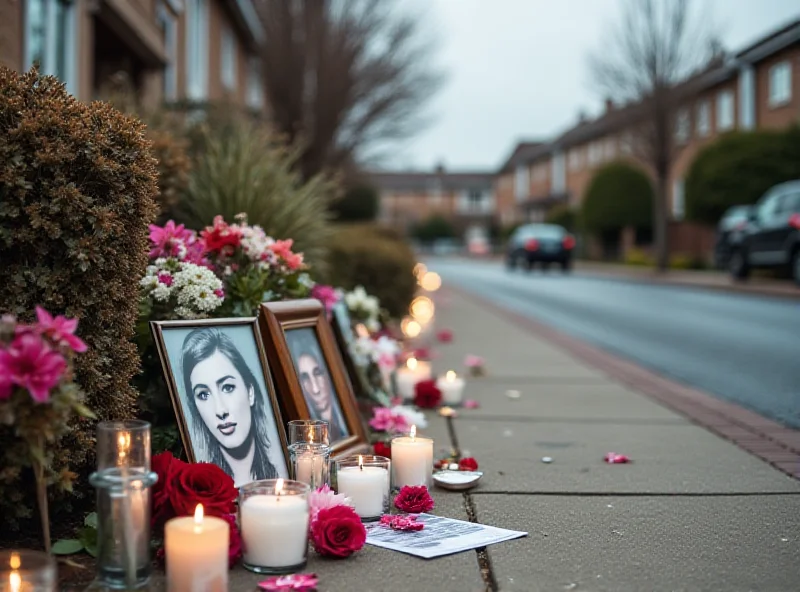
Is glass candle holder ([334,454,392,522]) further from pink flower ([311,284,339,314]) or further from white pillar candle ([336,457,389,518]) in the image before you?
pink flower ([311,284,339,314])

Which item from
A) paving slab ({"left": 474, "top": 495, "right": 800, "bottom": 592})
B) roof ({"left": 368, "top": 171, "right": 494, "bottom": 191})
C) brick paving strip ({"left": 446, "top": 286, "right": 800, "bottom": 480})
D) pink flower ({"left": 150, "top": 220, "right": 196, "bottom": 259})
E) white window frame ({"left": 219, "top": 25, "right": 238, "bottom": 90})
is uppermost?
roof ({"left": 368, "top": 171, "right": 494, "bottom": 191})

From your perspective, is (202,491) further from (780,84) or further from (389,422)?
(780,84)

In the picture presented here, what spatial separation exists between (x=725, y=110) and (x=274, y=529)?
117ft

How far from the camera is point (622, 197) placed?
124 feet

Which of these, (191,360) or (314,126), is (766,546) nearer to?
(191,360)

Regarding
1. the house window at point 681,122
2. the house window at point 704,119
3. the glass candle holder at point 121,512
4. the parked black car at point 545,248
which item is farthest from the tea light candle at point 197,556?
the house window at point 704,119

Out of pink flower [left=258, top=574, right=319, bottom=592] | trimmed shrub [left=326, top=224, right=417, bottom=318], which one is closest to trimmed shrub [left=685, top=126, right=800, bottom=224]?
trimmed shrub [left=326, top=224, right=417, bottom=318]

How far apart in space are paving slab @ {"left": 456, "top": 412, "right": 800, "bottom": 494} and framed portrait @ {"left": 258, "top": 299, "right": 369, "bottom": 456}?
66 cm

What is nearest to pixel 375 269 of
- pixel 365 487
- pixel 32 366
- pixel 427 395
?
pixel 427 395

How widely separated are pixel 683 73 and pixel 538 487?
27210 mm

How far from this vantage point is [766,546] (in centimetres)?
294

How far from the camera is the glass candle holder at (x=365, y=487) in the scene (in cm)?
313

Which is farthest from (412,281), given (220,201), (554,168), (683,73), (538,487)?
(554,168)

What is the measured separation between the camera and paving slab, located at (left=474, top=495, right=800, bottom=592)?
103 inches
